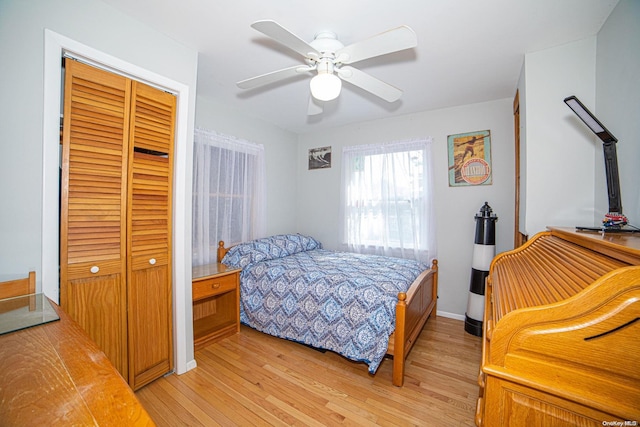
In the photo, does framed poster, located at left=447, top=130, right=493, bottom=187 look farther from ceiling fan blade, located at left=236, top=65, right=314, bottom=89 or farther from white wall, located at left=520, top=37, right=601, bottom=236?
ceiling fan blade, located at left=236, top=65, right=314, bottom=89

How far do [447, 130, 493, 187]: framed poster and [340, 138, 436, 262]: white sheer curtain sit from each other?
0.26 m

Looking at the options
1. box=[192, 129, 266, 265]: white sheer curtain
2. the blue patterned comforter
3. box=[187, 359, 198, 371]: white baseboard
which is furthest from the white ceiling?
box=[187, 359, 198, 371]: white baseboard

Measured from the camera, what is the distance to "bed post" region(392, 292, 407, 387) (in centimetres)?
186

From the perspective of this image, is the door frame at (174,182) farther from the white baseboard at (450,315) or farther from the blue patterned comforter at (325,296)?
the white baseboard at (450,315)

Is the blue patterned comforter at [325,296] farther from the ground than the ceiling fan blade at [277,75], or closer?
closer

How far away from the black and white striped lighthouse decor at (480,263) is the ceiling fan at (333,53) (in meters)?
1.71

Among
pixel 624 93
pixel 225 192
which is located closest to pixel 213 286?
pixel 225 192

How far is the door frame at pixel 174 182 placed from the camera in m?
1.32

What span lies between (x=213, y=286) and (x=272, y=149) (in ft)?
7.16

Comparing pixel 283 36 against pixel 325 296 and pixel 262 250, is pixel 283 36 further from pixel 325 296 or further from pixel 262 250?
pixel 262 250

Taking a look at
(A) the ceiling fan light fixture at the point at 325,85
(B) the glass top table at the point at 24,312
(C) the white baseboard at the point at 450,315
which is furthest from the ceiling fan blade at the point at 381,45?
(C) the white baseboard at the point at 450,315

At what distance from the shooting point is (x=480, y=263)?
2611 millimetres

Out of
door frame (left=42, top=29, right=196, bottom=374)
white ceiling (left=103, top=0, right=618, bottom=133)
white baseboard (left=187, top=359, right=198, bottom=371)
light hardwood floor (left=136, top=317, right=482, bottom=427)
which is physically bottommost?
light hardwood floor (left=136, top=317, right=482, bottom=427)

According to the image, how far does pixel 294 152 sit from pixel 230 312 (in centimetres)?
263
